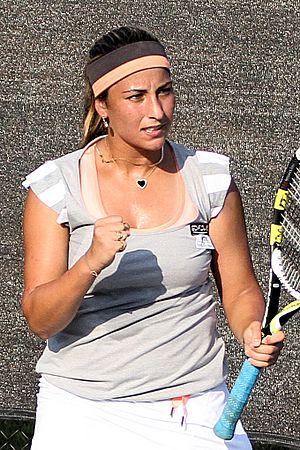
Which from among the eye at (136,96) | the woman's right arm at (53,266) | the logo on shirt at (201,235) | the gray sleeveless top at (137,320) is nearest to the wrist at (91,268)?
the woman's right arm at (53,266)

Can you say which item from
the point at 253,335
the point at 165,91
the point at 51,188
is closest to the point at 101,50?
the point at 165,91

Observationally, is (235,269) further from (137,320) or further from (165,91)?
(165,91)

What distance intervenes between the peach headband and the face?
0.02 metres

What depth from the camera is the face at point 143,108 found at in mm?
2430

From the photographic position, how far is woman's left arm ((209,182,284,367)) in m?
2.50

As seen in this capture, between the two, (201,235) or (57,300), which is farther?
(201,235)

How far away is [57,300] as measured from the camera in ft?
7.67

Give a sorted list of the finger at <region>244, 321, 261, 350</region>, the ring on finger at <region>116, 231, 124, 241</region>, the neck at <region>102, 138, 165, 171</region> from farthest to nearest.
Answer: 1. the neck at <region>102, 138, 165, 171</region>
2. the finger at <region>244, 321, 261, 350</region>
3. the ring on finger at <region>116, 231, 124, 241</region>

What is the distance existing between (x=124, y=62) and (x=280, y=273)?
0.57 metres

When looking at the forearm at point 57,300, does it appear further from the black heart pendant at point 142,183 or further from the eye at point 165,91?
the eye at point 165,91

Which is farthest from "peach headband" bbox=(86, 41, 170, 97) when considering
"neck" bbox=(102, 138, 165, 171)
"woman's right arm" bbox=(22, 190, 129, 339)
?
"woman's right arm" bbox=(22, 190, 129, 339)

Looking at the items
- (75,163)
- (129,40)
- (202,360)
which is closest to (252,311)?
(202,360)

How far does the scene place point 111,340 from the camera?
2439 mm

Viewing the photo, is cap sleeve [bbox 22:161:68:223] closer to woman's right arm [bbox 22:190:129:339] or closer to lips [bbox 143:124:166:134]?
woman's right arm [bbox 22:190:129:339]
